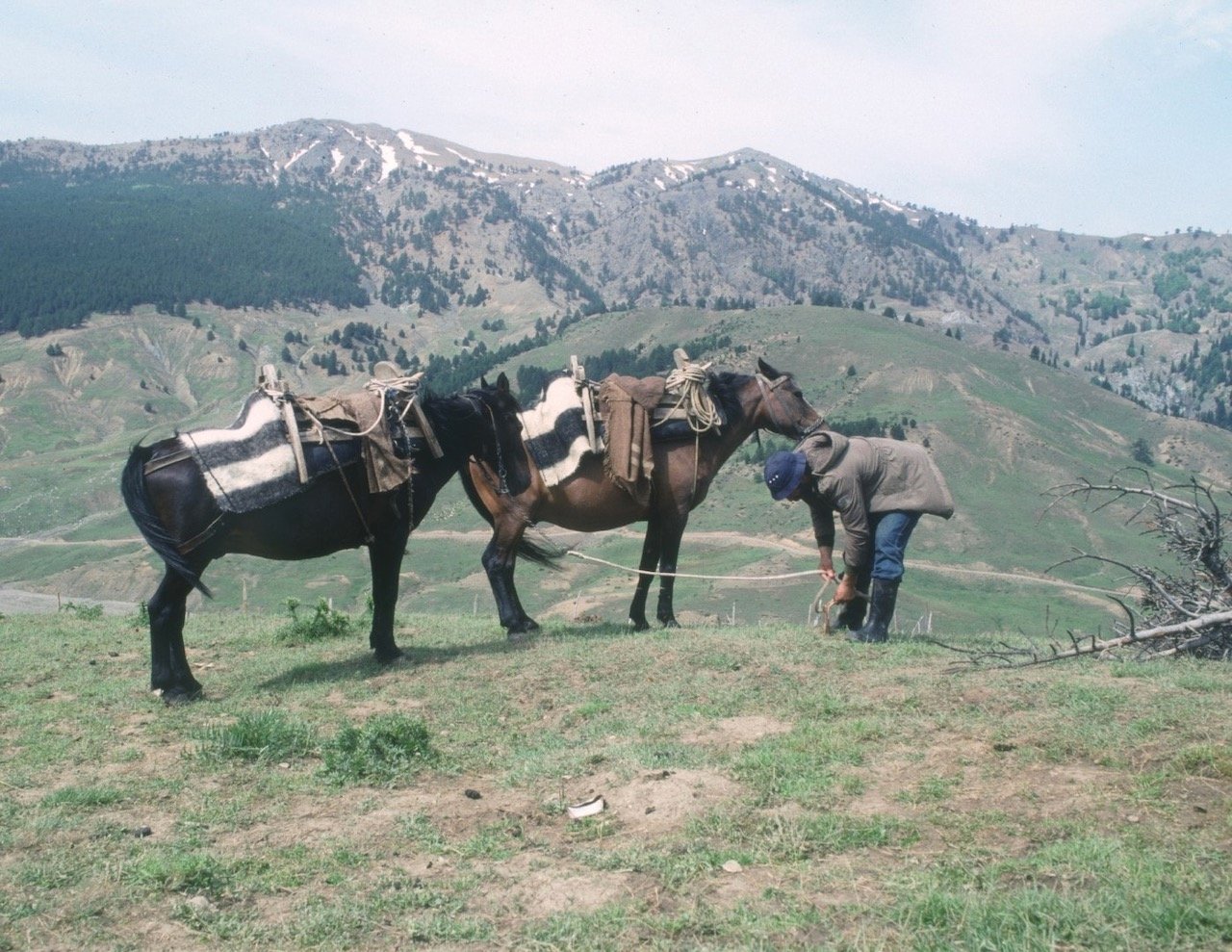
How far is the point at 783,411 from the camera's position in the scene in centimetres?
1262

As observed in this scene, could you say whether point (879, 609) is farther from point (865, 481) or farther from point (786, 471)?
point (786, 471)

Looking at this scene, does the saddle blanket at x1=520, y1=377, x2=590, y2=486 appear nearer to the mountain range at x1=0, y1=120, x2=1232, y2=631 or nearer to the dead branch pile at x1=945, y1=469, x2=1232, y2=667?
the mountain range at x1=0, y1=120, x2=1232, y2=631

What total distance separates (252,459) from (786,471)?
5091 mm

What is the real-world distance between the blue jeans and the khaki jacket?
3.0 inches

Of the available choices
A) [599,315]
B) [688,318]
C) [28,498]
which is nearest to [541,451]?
[28,498]

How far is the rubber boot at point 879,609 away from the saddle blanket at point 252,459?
5.51m

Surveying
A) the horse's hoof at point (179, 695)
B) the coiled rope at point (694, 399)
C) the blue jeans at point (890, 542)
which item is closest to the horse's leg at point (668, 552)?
the coiled rope at point (694, 399)

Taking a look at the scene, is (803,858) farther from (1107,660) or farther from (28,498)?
(28,498)

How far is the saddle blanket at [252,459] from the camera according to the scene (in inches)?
352

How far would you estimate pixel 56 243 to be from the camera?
17412 centimetres

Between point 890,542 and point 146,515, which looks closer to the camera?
point 146,515

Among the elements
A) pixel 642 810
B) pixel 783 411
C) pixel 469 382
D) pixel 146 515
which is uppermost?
pixel 783 411

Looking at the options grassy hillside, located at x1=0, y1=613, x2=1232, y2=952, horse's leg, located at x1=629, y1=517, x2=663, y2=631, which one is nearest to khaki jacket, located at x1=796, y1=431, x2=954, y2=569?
grassy hillside, located at x1=0, y1=613, x2=1232, y2=952

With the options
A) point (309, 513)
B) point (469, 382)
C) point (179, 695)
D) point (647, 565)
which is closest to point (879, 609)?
point (647, 565)
